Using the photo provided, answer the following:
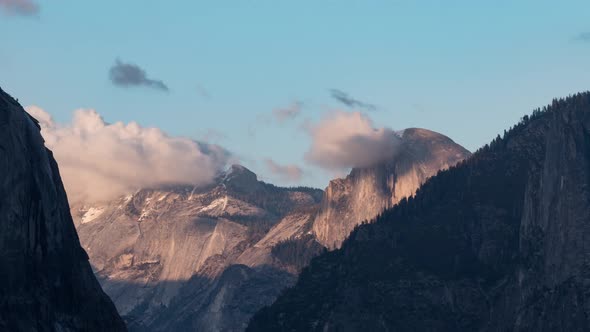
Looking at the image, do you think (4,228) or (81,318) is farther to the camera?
(81,318)

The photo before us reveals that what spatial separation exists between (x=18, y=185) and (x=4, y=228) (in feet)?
21.1

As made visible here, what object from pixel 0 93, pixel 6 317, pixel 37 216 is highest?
pixel 0 93

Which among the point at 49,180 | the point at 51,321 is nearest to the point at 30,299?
the point at 51,321

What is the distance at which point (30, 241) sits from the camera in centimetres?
18812

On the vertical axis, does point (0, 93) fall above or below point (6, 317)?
above

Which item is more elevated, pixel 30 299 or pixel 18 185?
pixel 18 185

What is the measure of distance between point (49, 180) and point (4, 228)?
14462 millimetres

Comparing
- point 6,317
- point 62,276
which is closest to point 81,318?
point 62,276

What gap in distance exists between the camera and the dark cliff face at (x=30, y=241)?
601 feet

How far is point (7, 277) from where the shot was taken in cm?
18275

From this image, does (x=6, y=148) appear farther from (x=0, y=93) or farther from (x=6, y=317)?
(x=6, y=317)

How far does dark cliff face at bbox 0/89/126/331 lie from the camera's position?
18325 cm

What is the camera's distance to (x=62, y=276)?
642ft

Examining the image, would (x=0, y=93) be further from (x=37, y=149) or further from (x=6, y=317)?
(x=6, y=317)
